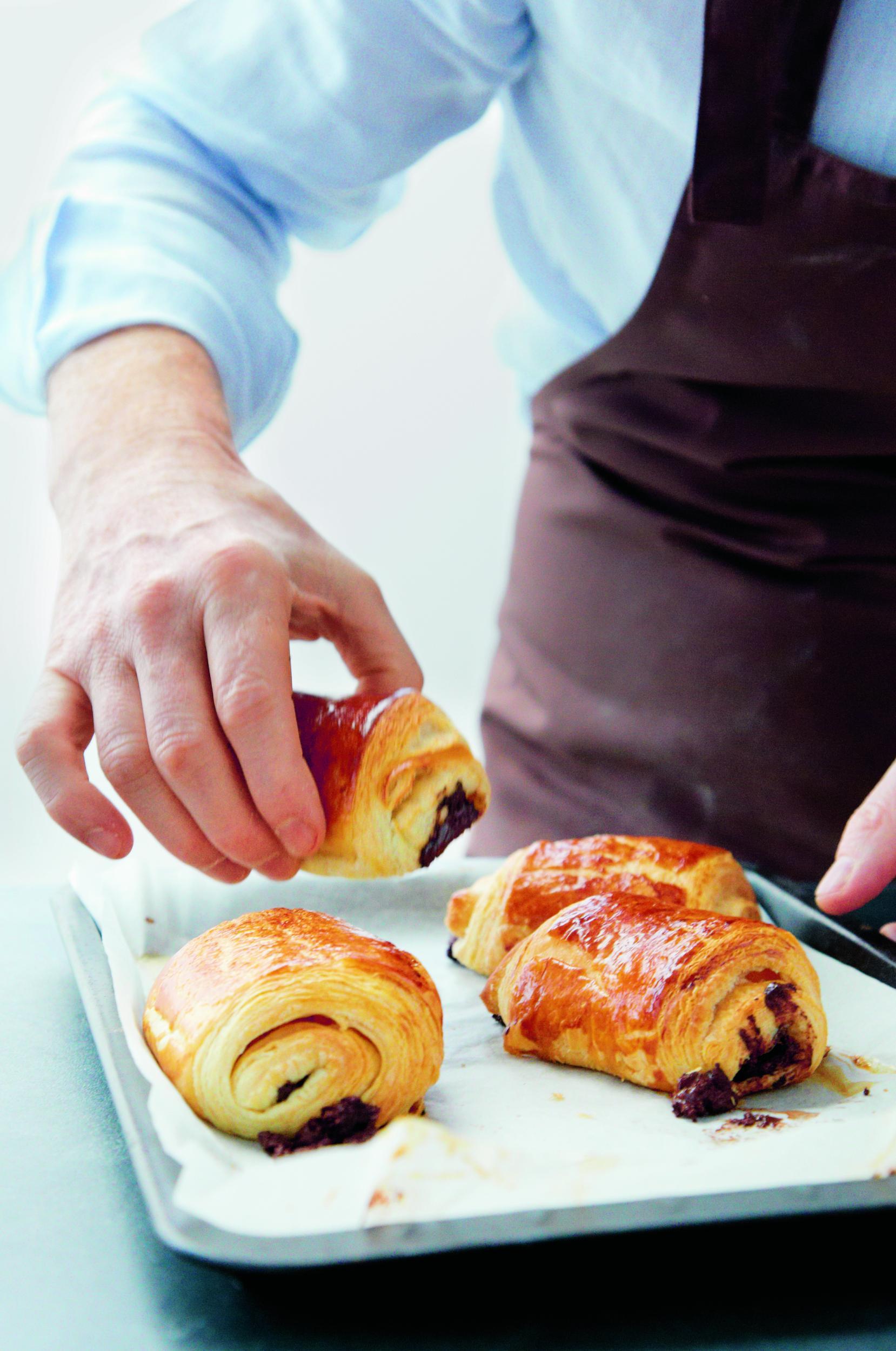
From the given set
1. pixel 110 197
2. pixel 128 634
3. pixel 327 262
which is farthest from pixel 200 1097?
pixel 327 262

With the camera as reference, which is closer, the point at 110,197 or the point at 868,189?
the point at 868,189

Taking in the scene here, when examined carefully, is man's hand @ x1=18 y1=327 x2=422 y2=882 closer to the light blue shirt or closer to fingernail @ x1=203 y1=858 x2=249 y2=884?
fingernail @ x1=203 y1=858 x2=249 y2=884

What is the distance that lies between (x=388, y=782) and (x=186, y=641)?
0.23 m

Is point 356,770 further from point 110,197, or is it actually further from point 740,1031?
point 110,197

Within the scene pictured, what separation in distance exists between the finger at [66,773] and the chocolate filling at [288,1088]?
303mm

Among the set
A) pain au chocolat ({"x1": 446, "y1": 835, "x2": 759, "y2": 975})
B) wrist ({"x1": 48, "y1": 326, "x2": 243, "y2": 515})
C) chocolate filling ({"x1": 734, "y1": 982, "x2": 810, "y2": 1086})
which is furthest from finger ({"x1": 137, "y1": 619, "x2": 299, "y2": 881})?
chocolate filling ({"x1": 734, "y1": 982, "x2": 810, "y2": 1086})

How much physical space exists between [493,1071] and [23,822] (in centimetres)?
235

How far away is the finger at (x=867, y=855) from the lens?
43.9 inches

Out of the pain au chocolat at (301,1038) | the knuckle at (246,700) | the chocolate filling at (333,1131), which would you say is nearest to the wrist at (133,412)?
the knuckle at (246,700)

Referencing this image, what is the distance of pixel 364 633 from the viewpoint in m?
1.30

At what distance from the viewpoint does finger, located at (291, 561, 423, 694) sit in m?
1.27

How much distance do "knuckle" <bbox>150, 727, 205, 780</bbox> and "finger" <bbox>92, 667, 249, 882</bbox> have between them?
36 millimetres

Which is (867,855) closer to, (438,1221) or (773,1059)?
(773,1059)

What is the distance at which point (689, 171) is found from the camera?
4.89ft
